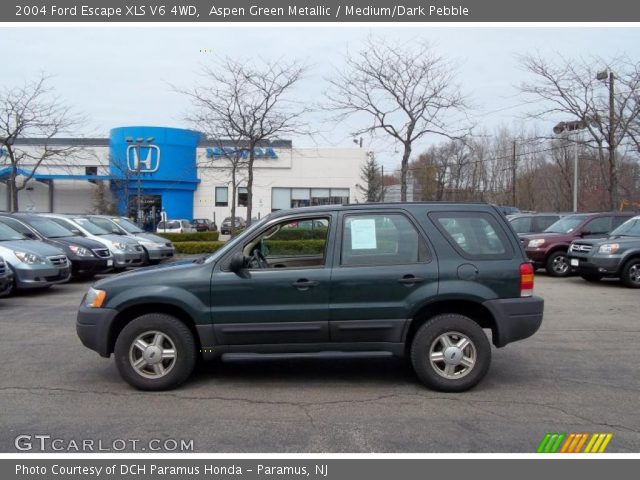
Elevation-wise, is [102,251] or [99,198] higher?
[99,198]

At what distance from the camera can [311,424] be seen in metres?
4.81

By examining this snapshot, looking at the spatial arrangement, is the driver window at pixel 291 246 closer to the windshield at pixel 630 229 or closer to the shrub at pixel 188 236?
the windshield at pixel 630 229

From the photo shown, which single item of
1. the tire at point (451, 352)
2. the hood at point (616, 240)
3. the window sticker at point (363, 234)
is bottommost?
the tire at point (451, 352)

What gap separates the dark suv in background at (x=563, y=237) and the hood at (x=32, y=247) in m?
11.7

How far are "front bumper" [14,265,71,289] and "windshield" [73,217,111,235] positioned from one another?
4.68 metres

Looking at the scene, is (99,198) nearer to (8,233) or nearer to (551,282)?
(8,233)

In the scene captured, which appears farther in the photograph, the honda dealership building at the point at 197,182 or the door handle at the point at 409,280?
the honda dealership building at the point at 197,182

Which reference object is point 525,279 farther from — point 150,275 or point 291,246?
point 150,275

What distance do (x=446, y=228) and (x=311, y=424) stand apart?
92.1 inches

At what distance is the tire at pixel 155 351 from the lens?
18.4 feet

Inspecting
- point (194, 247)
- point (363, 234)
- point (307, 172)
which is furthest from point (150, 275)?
point (307, 172)

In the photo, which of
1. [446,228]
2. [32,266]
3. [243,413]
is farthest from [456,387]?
[32,266]

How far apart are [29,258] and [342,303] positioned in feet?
28.9

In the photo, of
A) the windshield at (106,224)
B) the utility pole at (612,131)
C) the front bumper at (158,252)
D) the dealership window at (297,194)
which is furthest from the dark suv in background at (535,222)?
the dealership window at (297,194)
